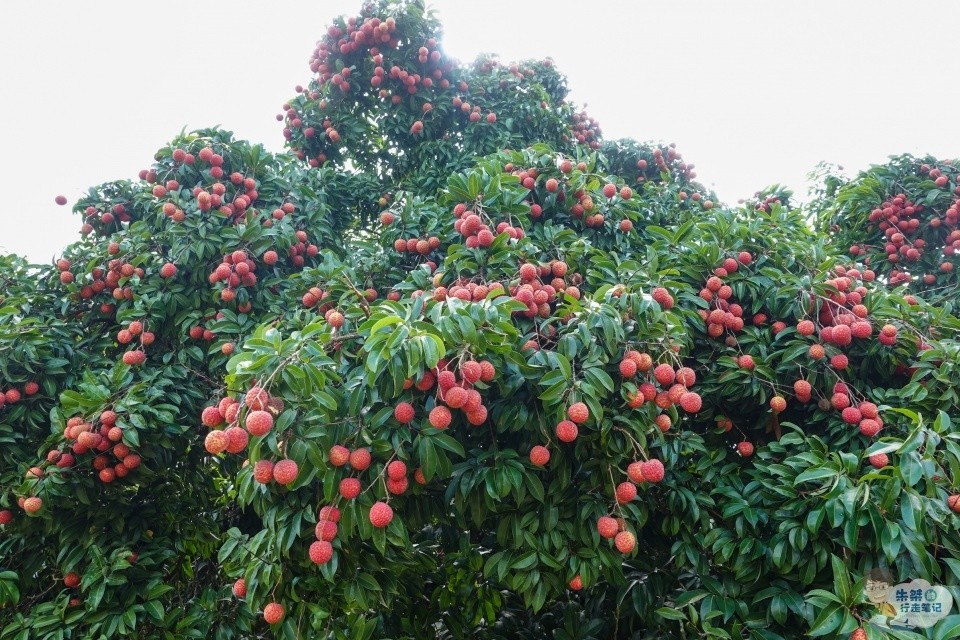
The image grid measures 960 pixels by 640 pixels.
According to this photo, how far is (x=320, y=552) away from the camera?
1.65 m

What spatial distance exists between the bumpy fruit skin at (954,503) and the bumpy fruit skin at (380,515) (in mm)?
1666

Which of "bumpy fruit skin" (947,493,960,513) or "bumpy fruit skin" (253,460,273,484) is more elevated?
"bumpy fruit skin" (253,460,273,484)

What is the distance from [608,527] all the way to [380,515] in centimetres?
73

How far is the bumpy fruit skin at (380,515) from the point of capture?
1.61 m

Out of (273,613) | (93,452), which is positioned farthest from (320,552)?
(93,452)

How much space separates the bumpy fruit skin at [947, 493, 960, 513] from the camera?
1.68 meters

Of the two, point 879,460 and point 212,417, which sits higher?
point 212,417

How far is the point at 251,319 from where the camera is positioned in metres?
2.95

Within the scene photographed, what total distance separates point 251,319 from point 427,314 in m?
1.56

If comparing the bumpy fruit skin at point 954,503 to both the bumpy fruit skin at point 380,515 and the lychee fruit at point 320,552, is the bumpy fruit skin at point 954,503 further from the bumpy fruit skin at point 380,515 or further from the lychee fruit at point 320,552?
the lychee fruit at point 320,552

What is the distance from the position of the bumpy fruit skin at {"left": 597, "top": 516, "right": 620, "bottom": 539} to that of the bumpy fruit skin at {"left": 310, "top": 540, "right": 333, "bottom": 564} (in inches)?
33.3

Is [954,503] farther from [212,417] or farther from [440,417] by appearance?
[212,417]
